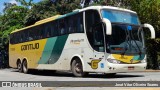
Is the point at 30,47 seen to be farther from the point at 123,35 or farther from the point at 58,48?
the point at 123,35

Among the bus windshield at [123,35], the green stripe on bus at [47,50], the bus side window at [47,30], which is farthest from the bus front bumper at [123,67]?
the bus side window at [47,30]

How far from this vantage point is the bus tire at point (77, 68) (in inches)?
673

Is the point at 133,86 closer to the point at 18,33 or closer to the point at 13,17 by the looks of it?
the point at 18,33

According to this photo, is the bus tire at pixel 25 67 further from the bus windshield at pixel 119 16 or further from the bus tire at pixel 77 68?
the bus windshield at pixel 119 16

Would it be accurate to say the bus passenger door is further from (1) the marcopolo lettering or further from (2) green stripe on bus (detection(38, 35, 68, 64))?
(1) the marcopolo lettering

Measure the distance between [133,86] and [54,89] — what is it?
2.66 m

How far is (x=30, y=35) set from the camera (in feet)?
77.0

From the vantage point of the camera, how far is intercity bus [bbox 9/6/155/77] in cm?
1561

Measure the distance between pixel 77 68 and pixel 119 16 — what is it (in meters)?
3.41

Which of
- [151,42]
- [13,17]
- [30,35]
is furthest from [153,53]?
[13,17]

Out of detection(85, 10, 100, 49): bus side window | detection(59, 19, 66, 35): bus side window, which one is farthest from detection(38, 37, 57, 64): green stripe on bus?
detection(85, 10, 100, 49): bus side window

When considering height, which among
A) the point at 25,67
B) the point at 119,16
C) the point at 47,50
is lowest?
the point at 25,67

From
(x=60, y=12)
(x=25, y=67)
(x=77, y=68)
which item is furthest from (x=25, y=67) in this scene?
(x=60, y=12)

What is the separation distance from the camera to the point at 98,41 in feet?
52.3
